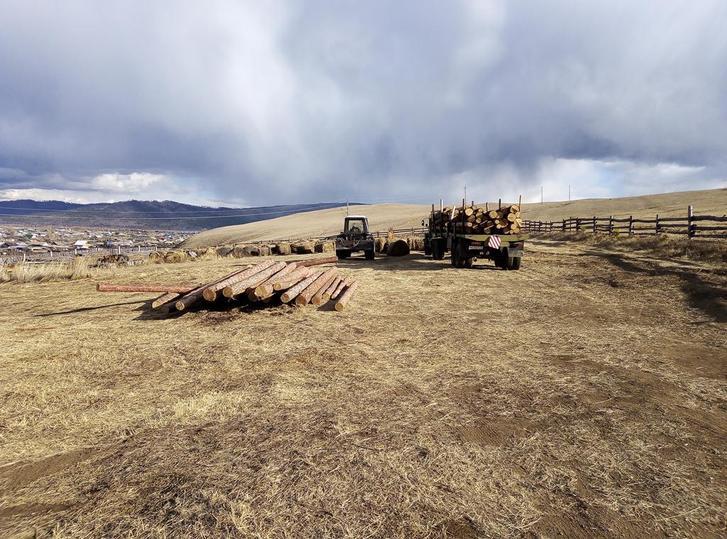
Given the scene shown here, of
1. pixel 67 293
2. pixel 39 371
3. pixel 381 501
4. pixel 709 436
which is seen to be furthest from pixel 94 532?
pixel 67 293

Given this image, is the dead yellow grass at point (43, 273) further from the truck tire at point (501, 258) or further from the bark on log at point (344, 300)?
the truck tire at point (501, 258)

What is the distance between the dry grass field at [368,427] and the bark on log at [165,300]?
579mm

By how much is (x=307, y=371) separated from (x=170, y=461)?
2.17m

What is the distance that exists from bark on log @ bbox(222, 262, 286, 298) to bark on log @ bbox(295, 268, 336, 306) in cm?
95

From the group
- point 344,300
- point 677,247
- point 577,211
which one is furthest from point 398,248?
point 577,211

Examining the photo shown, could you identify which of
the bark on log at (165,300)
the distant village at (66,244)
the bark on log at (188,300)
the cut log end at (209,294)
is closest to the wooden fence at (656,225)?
the cut log end at (209,294)

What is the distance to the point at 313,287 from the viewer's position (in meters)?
9.61

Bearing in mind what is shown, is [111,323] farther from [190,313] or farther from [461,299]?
[461,299]

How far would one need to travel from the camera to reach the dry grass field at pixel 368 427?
8.73 feet

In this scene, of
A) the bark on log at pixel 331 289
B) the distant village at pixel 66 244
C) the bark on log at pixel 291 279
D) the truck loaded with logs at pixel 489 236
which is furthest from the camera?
the distant village at pixel 66 244

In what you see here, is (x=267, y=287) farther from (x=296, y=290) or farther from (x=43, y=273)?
(x=43, y=273)

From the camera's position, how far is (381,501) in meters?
2.76

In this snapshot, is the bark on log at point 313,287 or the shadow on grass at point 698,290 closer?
the shadow on grass at point 698,290

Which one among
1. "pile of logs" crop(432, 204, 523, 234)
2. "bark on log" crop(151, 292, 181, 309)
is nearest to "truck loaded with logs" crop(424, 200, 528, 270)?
"pile of logs" crop(432, 204, 523, 234)
